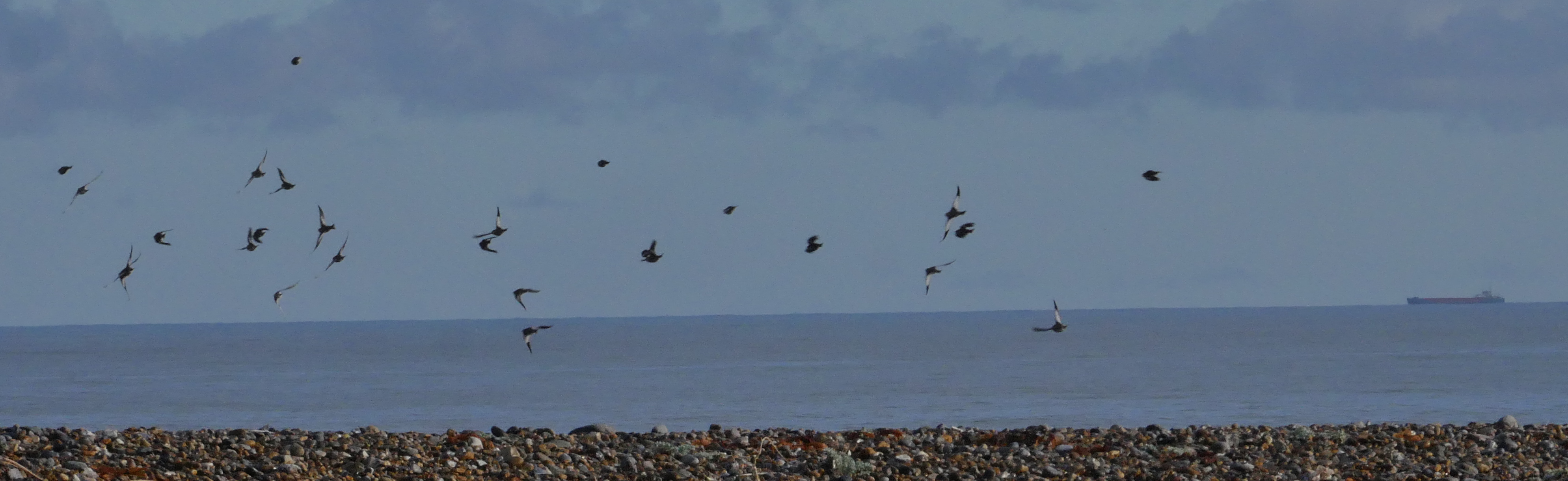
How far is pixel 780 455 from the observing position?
17.8 metres

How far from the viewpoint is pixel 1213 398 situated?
6103 centimetres

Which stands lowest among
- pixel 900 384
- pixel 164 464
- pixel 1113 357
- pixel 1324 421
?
pixel 164 464

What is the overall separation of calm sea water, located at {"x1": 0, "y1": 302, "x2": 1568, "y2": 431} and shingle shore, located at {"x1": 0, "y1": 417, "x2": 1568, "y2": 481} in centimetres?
2333

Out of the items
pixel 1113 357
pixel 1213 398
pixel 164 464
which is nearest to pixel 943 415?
pixel 1213 398

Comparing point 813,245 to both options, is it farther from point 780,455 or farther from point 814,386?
point 814,386

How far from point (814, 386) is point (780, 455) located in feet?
175

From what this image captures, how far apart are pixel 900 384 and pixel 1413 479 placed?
5514cm

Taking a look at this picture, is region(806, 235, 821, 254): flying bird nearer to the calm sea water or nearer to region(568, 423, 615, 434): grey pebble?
region(568, 423, 615, 434): grey pebble

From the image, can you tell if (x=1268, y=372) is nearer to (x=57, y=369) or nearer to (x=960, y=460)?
(x=960, y=460)

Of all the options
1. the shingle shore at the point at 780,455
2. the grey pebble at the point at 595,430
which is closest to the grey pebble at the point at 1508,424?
the shingle shore at the point at 780,455

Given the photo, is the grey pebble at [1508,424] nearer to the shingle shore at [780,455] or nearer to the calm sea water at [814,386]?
the shingle shore at [780,455]

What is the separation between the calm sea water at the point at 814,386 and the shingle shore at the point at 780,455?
76.5 ft

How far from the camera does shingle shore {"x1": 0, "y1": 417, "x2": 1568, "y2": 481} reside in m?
15.5

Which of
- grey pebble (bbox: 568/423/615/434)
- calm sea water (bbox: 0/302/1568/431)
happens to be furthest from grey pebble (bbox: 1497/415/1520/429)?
calm sea water (bbox: 0/302/1568/431)
